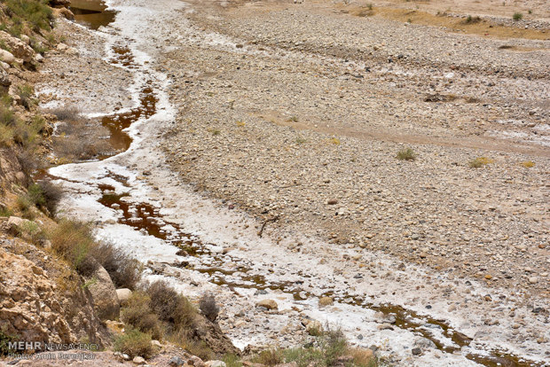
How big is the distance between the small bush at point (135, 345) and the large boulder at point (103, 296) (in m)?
0.79

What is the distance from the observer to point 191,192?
13109mm

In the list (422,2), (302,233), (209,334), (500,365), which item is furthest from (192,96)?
(422,2)

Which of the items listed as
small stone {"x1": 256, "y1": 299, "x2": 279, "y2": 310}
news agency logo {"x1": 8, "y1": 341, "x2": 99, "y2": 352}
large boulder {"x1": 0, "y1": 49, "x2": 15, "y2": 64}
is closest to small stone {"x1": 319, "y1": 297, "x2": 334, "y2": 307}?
small stone {"x1": 256, "y1": 299, "x2": 279, "y2": 310}

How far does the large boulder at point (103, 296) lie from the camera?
670 cm

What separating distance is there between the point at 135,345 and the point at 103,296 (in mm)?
1213

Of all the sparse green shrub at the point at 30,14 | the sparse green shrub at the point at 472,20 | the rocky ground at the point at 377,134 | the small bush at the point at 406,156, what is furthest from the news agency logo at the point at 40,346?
the sparse green shrub at the point at 472,20

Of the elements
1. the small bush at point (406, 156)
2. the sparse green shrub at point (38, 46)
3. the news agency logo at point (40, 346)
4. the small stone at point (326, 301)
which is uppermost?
the sparse green shrub at point (38, 46)

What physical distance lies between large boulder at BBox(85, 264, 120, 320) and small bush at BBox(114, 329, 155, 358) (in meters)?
0.79

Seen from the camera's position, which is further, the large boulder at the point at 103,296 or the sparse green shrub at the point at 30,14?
the sparse green shrub at the point at 30,14

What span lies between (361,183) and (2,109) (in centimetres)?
820

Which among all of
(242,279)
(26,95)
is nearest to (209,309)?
(242,279)

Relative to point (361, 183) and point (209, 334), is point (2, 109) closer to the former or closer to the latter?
point (209, 334)

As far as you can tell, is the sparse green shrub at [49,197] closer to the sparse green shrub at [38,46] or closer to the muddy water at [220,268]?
the muddy water at [220,268]

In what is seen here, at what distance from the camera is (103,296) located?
268 inches
